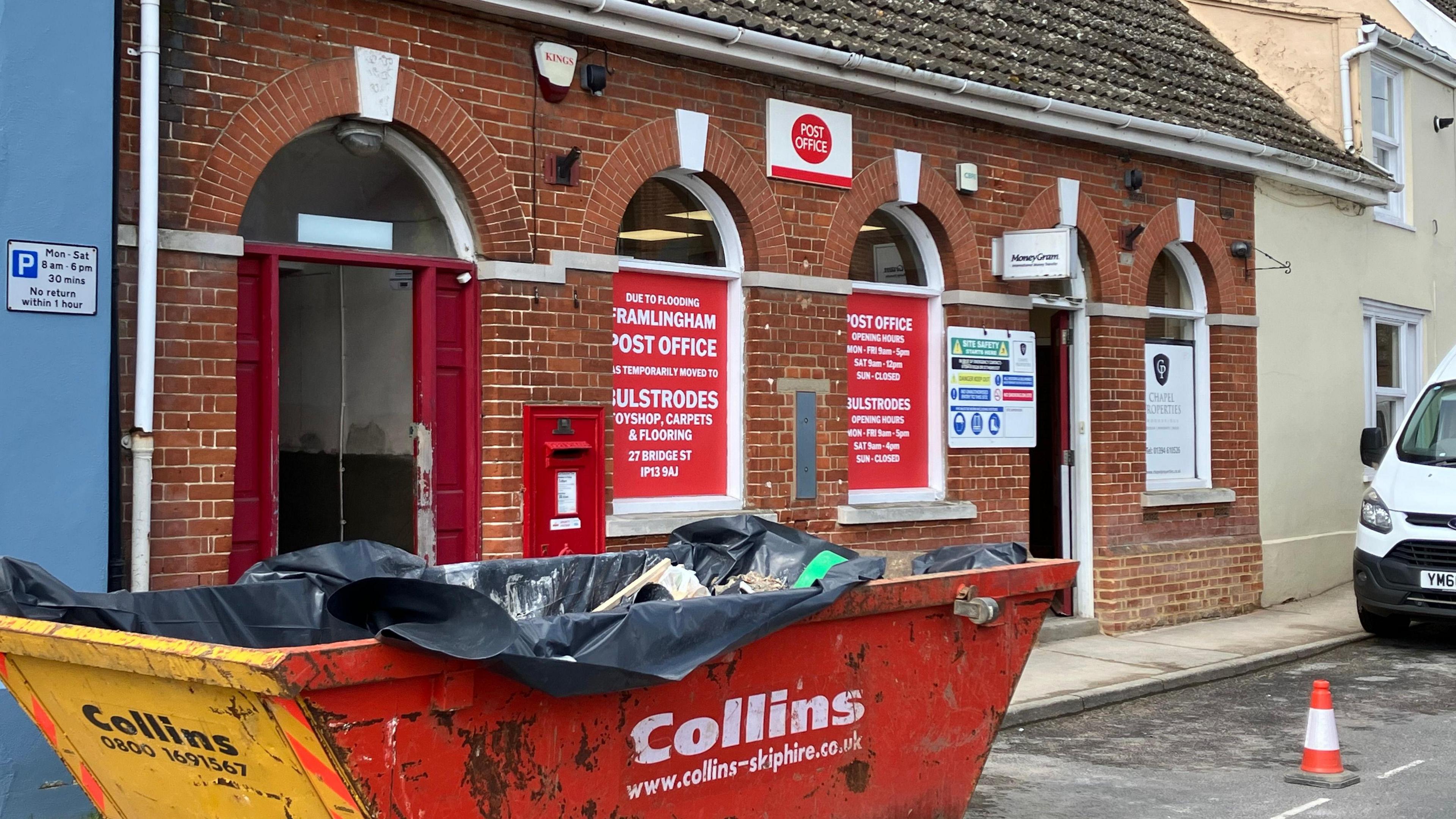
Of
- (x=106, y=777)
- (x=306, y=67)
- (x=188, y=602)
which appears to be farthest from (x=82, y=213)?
(x=106, y=777)

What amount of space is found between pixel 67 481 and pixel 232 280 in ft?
4.59

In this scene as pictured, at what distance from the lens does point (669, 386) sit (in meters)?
9.70

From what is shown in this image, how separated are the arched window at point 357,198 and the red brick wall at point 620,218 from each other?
0.62ft

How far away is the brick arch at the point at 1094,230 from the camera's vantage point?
1202cm

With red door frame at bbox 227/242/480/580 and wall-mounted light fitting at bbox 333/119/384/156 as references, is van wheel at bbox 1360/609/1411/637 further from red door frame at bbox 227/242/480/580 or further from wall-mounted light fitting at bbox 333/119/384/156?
wall-mounted light fitting at bbox 333/119/384/156

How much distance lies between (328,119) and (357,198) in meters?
0.56

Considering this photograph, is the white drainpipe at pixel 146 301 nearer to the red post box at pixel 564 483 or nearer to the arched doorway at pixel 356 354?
the arched doorway at pixel 356 354

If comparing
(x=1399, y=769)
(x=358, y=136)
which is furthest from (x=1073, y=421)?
(x=358, y=136)

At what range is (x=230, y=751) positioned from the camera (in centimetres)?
412

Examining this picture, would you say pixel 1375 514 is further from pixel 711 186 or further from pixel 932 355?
pixel 711 186

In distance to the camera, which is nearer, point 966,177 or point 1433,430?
point 966,177

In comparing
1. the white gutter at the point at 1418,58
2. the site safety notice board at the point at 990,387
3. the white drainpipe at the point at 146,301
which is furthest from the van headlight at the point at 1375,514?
the white drainpipe at the point at 146,301

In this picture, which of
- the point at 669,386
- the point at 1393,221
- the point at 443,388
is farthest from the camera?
the point at 1393,221

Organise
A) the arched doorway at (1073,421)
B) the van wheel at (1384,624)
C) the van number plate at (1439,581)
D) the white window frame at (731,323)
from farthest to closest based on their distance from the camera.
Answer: the arched doorway at (1073,421)
the van wheel at (1384,624)
the van number plate at (1439,581)
the white window frame at (731,323)
